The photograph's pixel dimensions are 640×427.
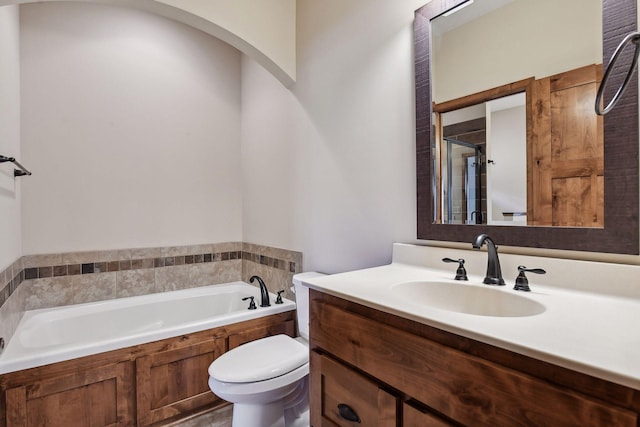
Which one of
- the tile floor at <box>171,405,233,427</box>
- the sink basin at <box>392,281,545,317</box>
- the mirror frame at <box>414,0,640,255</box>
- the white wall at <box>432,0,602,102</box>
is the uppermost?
the white wall at <box>432,0,602,102</box>

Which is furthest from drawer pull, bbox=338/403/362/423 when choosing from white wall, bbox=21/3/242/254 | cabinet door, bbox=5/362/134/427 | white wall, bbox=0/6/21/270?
white wall, bbox=21/3/242/254

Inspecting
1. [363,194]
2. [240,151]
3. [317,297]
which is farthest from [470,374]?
[240,151]

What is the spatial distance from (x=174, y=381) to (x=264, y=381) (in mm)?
735

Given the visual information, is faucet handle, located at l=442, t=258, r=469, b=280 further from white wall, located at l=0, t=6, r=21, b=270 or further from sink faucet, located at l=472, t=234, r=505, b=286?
white wall, located at l=0, t=6, r=21, b=270

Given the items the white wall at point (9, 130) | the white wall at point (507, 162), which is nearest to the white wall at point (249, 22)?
the white wall at point (9, 130)

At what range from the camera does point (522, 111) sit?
1252 mm

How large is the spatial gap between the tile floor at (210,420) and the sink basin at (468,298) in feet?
4.89

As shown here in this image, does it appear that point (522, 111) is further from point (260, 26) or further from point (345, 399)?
point (260, 26)

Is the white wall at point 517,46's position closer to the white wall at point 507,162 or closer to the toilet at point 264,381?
the white wall at point 507,162

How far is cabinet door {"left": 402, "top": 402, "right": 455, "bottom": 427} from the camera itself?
2.59 feet

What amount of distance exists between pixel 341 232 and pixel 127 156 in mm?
1843

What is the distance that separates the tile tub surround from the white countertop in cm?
127

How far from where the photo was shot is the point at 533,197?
121 centimetres

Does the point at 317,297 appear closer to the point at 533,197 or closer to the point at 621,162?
the point at 533,197
